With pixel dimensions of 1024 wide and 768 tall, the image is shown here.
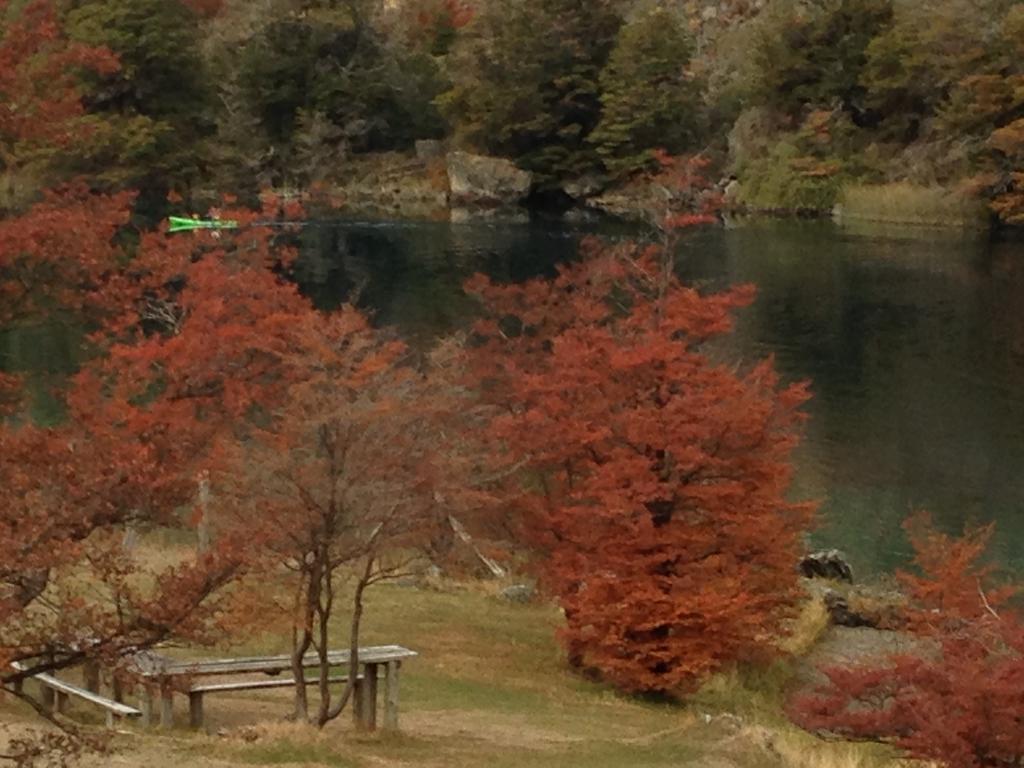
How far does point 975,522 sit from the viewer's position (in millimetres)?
29594

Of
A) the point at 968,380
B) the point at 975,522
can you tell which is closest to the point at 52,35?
the point at 975,522

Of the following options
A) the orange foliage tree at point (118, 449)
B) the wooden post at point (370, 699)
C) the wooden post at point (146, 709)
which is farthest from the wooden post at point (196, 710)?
the wooden post at point (370, 699)

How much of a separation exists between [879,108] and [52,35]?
7364 cm

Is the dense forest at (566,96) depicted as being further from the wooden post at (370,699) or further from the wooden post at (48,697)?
the wooden post at (370,699)

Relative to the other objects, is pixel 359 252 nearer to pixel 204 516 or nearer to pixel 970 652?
pixel 204 516

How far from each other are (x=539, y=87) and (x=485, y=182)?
7.96 m

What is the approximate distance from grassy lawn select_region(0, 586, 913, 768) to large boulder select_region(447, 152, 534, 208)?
6636cm

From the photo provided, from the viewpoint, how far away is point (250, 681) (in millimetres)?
14305

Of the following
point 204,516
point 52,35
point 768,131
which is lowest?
point 204,516

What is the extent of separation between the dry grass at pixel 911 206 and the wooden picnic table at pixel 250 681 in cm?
6558

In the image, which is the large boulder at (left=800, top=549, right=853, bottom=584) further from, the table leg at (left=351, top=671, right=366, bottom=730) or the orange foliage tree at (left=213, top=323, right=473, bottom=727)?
the table leg at (left=351, top=671, right=366, bottom=730)

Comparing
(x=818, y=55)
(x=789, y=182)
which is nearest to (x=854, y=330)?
(x=789, y=182)

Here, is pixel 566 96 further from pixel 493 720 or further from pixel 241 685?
pixel 241 685

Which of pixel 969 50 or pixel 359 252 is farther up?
pixel 969 50
